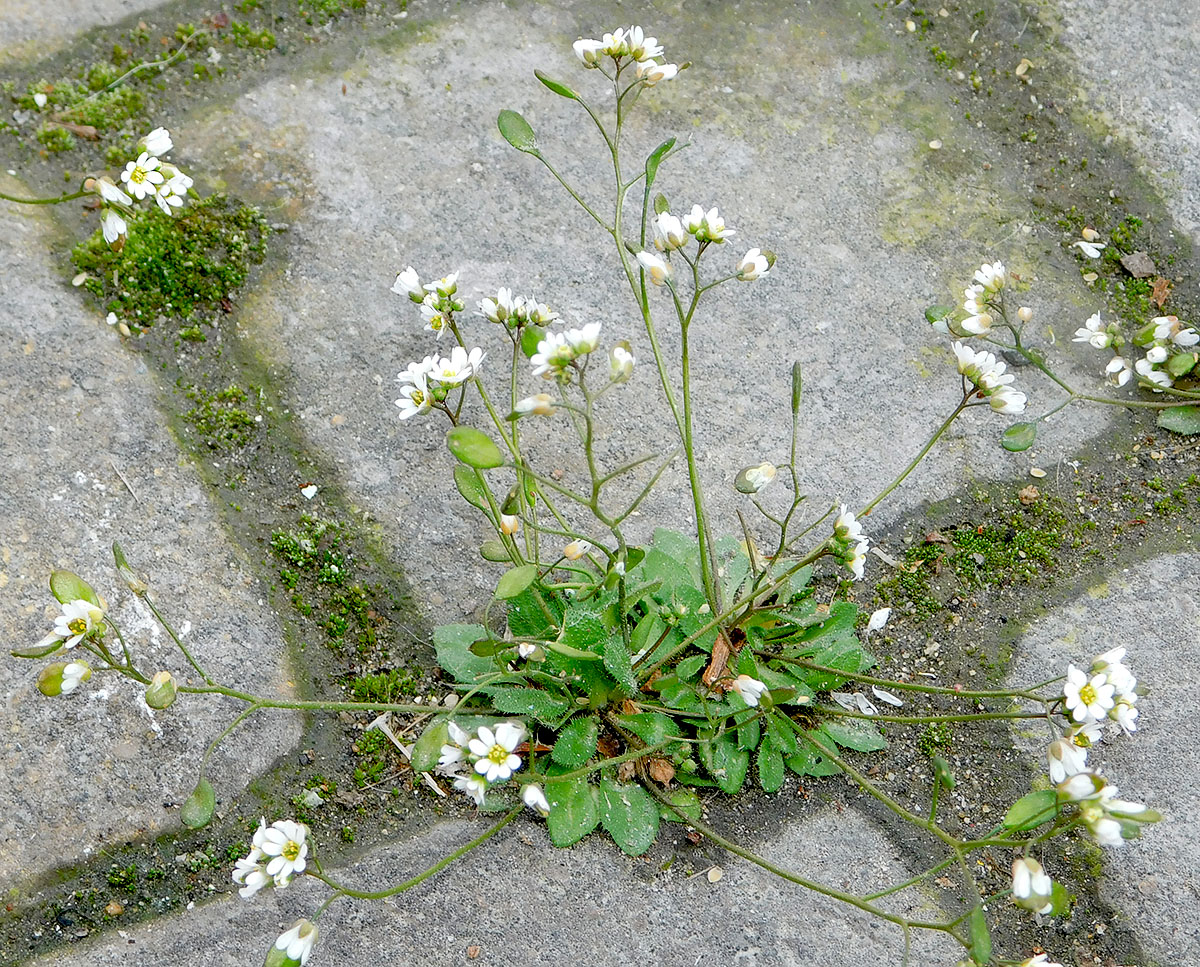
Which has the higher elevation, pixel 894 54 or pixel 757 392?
pixel 894 54

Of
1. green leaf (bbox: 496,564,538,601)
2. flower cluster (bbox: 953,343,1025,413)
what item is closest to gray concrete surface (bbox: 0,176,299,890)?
green leaf (bbox: 496,564,538,601)

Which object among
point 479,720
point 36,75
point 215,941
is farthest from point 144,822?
point 36,75

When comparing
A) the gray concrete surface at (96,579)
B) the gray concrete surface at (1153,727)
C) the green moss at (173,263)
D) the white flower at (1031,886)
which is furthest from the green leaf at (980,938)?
the green moss at (173,263)

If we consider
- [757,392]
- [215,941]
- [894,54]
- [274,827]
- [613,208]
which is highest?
[894,54]

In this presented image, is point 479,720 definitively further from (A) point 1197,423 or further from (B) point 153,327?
(A) point 1197,423

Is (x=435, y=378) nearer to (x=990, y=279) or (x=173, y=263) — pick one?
(x=173, y=263)

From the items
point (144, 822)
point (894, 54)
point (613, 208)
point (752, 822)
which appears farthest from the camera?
point (894, 54)
